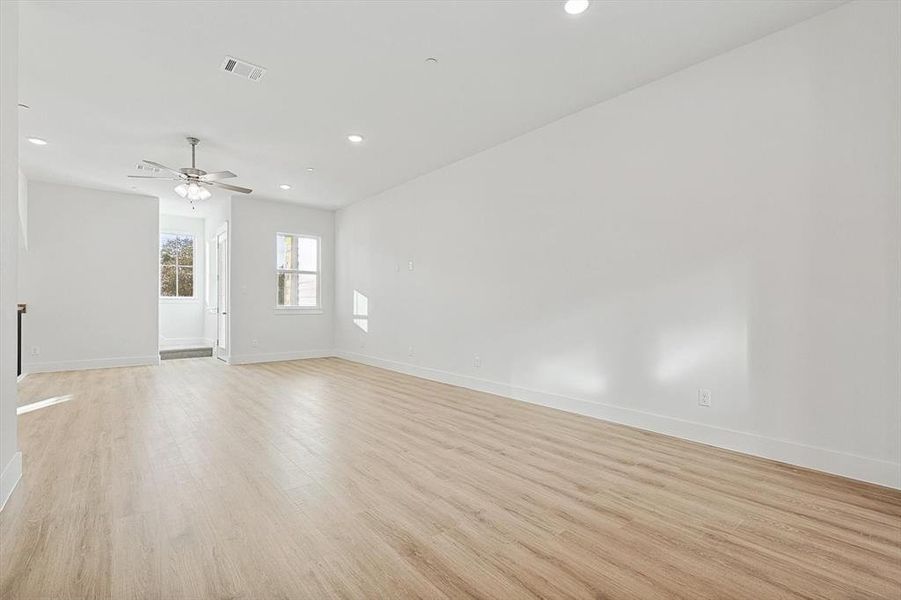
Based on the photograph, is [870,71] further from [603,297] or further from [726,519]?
[726,519]

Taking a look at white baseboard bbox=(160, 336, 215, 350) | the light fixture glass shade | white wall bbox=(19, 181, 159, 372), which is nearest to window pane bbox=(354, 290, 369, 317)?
the light fixture glass shade

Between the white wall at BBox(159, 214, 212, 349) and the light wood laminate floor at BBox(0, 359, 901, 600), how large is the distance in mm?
6292

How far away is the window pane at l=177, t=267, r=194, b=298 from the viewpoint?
377 inches

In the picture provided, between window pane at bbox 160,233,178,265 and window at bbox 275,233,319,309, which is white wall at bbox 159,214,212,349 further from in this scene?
window at bbox 275,233,319,309

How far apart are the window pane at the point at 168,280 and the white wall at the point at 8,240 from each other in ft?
26.4

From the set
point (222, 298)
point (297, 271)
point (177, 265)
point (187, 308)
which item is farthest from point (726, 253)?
point (177, 265)

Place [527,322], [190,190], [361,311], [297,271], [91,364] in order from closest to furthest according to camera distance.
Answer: [527,322], [190,190], [91,364], [361,311], [297,271]

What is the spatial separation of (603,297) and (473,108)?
2136 millimetres

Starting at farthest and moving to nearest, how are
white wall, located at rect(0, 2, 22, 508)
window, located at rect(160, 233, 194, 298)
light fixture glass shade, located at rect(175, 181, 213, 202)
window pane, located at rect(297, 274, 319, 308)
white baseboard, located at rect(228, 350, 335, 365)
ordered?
window, located at rect(160, 233, 194, 298), window pane, located at rect(297, 274, 319, 308), white baseboard, located at rect(228, 350, 335, 365), light fixture glass shade, located at rect(175, 181, 213, 202), white wall, located at rect(0, 2, 22, 508)

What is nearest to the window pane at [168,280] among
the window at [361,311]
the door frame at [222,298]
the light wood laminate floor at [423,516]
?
the door frame at [222,298]

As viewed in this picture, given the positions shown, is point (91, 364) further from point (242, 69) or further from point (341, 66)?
point (341, 66)

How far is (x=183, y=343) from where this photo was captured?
9.51 metres

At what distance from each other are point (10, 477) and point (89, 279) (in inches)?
227

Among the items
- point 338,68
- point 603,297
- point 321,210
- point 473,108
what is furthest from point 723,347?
point 321,210
